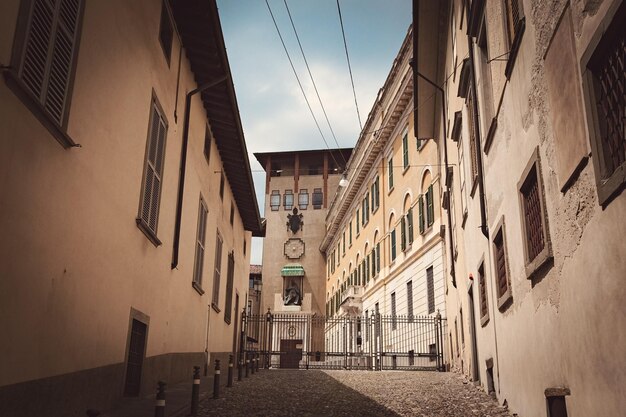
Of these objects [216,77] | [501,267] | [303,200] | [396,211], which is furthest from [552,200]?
[303,200]

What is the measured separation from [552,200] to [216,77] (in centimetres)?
981

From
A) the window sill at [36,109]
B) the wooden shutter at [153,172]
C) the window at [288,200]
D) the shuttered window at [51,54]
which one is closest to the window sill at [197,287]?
the wooden shutter at [153,172]

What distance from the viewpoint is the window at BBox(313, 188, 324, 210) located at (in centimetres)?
5725

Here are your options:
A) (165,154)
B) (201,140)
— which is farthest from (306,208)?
(165,154)

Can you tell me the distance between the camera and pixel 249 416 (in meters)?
8.45

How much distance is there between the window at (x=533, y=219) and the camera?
608 cm

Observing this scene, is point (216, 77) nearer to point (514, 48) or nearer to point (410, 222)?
point (514, 48)

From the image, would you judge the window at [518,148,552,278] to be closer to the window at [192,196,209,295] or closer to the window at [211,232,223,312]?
the window at [192,196,209,295]

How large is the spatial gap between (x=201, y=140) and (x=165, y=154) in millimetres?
4060

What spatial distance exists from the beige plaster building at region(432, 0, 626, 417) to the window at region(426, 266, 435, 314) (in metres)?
13.2

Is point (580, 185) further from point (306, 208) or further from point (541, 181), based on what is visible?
point (306, 208)

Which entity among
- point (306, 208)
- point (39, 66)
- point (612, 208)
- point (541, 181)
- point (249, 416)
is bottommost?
point (249, 416)

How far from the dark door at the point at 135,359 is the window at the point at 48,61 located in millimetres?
4142

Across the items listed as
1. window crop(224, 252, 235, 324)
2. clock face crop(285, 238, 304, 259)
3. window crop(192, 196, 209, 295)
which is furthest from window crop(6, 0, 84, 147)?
clock face crop(285, 238, 304, 259)
